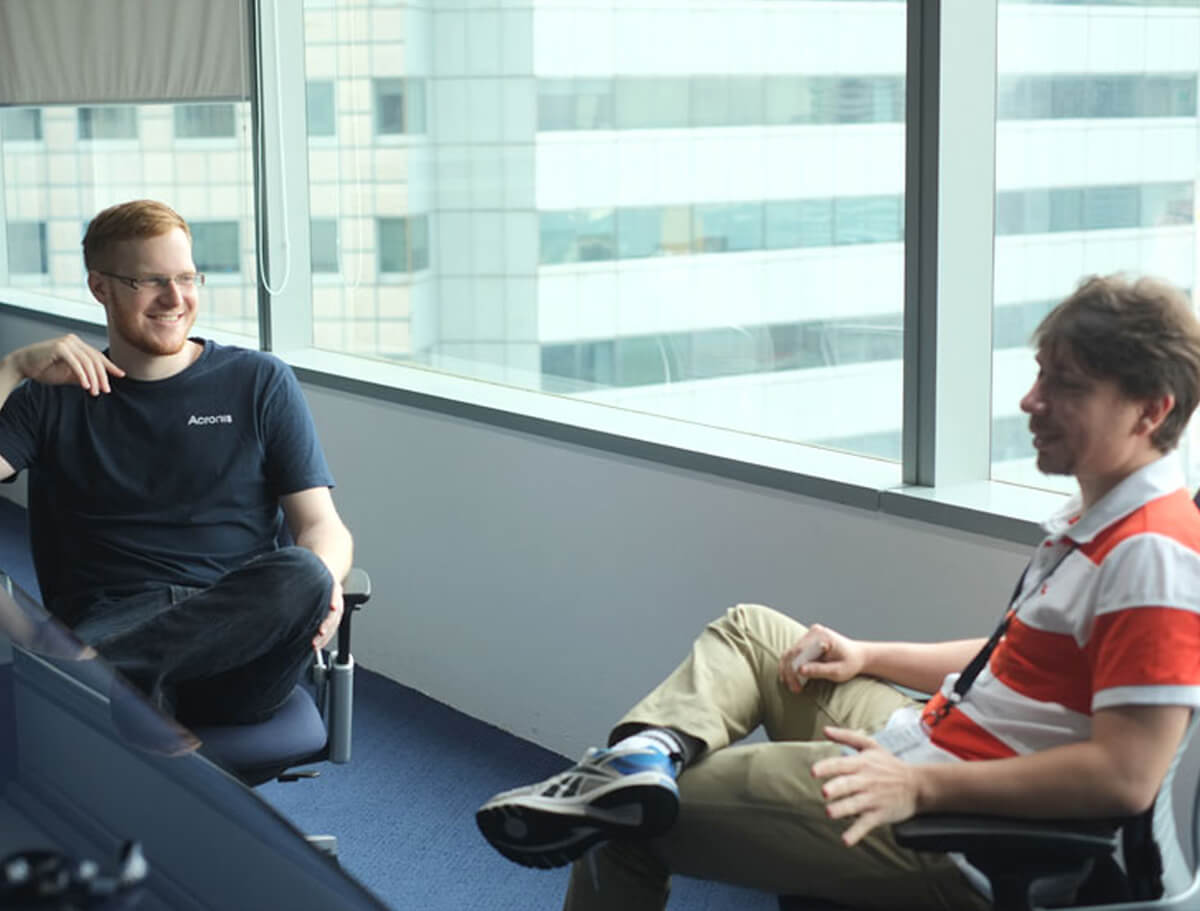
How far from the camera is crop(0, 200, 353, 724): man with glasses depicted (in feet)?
8.13

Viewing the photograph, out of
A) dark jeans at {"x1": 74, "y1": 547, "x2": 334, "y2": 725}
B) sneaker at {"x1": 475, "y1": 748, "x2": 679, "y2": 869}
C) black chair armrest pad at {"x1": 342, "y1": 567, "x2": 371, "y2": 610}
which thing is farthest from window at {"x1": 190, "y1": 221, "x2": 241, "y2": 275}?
sneaker at {"x1": 475, "y1": 748, "x2": 679, "y2": 869}

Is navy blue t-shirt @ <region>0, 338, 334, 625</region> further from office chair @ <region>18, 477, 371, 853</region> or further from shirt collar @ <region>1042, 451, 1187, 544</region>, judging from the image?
shirt collar @ <region>1042, 451, 1187, 544</region>

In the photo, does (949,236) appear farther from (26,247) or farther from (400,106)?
(26,247)

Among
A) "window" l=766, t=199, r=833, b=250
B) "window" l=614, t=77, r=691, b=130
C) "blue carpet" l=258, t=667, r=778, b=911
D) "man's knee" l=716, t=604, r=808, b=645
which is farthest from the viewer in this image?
"window" l=614, t=77, r=691, b=130

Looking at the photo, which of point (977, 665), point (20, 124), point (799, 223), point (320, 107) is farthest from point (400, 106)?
point (977, 665)

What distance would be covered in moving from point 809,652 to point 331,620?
2.46 feet

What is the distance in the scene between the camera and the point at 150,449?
2529 millimetres

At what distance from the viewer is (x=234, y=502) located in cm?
255

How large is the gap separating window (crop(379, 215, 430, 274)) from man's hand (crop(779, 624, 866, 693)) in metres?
2.64

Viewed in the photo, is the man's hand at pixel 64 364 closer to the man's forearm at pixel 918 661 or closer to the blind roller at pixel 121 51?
the man's forearm at pixel 918 661

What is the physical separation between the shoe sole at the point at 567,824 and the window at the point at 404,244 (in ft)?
9.34

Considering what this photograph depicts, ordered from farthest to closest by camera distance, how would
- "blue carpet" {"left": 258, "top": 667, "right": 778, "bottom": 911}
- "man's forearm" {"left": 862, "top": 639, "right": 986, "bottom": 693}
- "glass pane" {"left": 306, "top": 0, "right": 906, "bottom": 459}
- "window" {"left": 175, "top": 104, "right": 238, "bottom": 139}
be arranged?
"window" {"left": 175, "top": 104, "right": 238, "bottom": 139} < "glass pane" {"left": 306, "top": 0, "right": 906, "bottom": 459} < "blue carpet" {"left": 258, "top": 667, "right": 778, "bottom": 911} < "man's forearm" {"left": 862, "top": 639, "right": 986, "bottom": 693}

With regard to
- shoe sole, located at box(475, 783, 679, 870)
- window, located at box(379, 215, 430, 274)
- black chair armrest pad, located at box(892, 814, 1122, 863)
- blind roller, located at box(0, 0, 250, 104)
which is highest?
blind roller, located at box(0, 0, 250, 104)

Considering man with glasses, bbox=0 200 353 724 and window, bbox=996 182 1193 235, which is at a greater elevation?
window, bbox=996 182 1193 235
